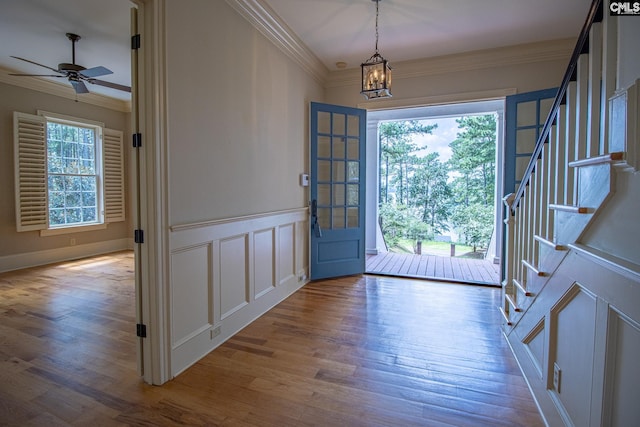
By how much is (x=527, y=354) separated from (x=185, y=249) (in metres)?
2.38

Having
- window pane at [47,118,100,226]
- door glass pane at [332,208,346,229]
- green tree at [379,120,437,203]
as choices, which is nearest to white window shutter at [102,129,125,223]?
window pane at [47,118,100,226]

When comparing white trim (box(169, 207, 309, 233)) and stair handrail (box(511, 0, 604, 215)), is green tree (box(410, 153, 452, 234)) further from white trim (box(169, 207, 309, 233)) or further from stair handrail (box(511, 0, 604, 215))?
stair handrail (box(511, 0, 604, 215))

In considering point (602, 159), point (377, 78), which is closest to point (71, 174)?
point (377, 78)

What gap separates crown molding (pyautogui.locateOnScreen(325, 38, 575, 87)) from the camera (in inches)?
144

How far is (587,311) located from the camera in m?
1.27

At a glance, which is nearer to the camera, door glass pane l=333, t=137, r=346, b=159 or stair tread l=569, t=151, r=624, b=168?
stair tread l=569, t=151, r=624, b=168

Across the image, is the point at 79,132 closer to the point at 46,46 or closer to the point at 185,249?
the point at 46,46

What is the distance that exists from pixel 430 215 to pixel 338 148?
17.3 ft

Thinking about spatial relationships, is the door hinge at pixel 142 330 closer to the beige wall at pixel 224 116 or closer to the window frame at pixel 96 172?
the beige wall at pixel 224 116

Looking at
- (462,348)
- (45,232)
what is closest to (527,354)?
(462,348)

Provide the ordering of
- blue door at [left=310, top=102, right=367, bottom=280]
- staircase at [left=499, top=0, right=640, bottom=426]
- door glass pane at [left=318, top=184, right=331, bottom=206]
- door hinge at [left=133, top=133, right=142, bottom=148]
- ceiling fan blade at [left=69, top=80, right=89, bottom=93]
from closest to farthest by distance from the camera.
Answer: staircase at [left=499, top=0, right=640, bottom=426] → door hinge at [left=133, top=133, right=142, bottom=148] → ceiling fan blade at [left=69, top=80, right=89, bottom=93] → blue door at [left=310, top=102, right=367, bottom=280] → door glass pane at [left=318, top=184, right=331, bottom=206]

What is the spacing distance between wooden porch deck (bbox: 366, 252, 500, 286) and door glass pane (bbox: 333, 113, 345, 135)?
2.11 metres

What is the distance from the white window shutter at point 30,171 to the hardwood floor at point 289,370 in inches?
77.1

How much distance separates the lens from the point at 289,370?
6.97 ft
